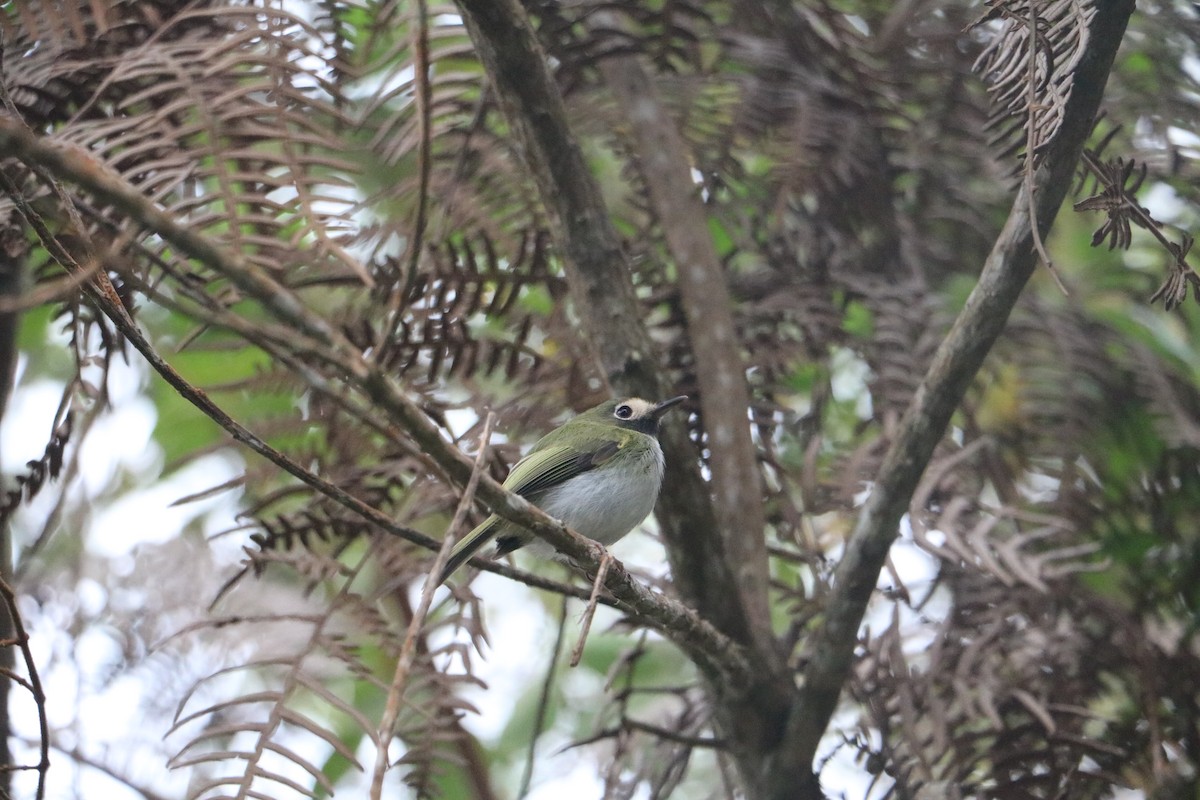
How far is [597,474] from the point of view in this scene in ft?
11.9

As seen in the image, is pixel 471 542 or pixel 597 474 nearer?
pixel 471 542

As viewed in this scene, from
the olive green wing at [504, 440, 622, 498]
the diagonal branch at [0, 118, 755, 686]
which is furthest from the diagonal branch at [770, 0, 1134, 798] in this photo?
the olive green wing at [504, 440, 622, 498]

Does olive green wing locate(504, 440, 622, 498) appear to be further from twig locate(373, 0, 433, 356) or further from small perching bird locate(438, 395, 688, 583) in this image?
twig locate(373, 0, 433, 356)

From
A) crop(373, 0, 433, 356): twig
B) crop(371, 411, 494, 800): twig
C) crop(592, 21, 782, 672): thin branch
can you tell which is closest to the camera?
crop(371, 411, 494, 800): twig

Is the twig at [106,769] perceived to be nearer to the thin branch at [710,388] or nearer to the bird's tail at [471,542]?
the bird's tail at [471,542]

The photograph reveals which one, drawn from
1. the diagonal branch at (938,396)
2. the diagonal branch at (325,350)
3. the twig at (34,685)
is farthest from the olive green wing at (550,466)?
the twig at (34,685)

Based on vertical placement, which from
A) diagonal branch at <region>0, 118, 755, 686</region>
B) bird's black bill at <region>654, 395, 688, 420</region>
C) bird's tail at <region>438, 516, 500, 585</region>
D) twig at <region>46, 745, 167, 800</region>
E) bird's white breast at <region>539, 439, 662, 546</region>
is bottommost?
diagonal branch at <region>0, 118, 755, 686</region>

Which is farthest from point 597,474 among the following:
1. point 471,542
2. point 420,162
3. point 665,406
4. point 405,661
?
point 405,661

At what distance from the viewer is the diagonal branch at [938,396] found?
6.51ft

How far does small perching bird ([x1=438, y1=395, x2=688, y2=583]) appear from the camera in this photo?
3484 mm

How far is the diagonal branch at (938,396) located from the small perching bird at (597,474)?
1.00m

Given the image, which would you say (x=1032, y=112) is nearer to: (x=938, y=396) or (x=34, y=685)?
(x=938, y=396)

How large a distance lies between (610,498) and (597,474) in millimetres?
111

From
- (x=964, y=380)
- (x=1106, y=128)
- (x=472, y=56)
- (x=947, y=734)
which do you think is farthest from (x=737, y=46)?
(x=947, y=734)
